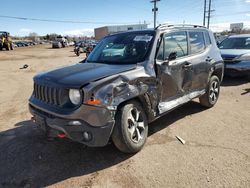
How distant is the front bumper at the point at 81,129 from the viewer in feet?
9.96

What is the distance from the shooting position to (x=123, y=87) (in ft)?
10.8

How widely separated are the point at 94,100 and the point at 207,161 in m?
1.84

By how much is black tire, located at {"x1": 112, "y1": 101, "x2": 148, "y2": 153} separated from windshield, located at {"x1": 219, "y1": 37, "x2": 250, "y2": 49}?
7.69 metres

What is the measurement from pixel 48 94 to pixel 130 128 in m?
1.28

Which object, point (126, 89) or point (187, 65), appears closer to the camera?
point (126, 89)

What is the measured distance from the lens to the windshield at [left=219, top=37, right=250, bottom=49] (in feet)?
31.7

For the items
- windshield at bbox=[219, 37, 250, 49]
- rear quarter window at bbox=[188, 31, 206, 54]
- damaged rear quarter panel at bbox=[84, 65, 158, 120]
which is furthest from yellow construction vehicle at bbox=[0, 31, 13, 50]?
damaged rear quarter panel at bbox=[84, 65, 158, 120]

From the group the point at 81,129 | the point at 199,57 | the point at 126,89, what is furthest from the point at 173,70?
the point at 81,129

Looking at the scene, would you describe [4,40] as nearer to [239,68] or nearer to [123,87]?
[239,68]

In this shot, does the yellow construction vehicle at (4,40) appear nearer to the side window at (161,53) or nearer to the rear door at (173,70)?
the rear door at (173,70)

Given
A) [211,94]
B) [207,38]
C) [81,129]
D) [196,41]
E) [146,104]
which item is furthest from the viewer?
[211,94]

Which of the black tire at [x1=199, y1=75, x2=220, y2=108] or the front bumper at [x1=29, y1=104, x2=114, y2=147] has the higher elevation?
the front bumper at [x1=29, y1=104, x2=114, y2=147]

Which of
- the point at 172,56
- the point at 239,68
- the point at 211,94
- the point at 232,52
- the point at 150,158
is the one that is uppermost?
the point at 172,56

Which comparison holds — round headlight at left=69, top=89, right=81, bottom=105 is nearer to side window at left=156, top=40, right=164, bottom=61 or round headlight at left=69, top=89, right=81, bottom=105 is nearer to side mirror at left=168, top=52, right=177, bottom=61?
side window at left=156, top=40, right=164, bottom=61
